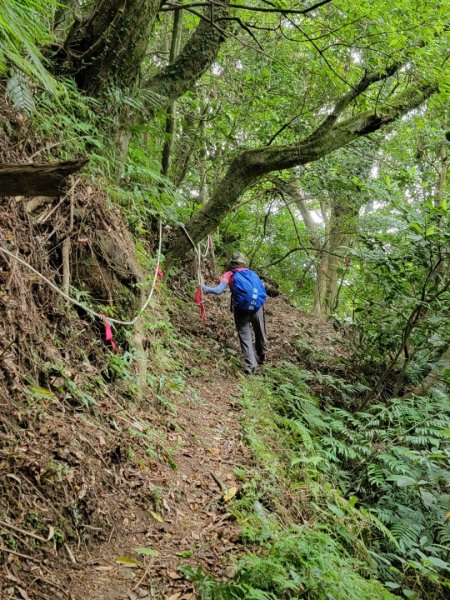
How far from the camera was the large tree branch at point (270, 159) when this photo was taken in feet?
26.7

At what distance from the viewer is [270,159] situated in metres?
8.12

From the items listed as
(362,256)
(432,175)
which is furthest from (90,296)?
(432,175)

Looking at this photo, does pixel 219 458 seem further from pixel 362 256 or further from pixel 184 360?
pixel 362 256

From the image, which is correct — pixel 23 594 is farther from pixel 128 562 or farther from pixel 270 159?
pixel 270 159

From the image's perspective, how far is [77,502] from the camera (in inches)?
121

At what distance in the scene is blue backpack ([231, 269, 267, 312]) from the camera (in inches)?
318

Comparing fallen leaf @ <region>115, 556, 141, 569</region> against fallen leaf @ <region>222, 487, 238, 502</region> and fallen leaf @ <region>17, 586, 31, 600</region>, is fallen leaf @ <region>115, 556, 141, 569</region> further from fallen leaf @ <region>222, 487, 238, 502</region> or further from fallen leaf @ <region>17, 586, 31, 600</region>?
fallen leaf @ <region>222, 487, 238, 502</region>

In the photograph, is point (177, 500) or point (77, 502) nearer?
point (77, 502)

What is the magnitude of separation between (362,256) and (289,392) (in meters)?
2.44

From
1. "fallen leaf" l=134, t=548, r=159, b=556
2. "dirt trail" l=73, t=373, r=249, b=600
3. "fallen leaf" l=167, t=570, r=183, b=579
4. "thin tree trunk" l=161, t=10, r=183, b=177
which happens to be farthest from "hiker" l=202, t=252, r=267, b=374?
"fallen leaf" l=167, t=570, r=183, b=579

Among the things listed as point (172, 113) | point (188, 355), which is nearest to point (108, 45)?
point (172, 113)

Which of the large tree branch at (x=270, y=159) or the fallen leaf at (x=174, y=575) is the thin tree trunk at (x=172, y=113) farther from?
the fallen leaf at (x=174, y=575)

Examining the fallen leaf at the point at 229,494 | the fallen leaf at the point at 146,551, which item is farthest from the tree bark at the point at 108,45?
the fallen leaf at the point at 146,551

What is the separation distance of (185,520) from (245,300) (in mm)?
4674
